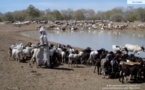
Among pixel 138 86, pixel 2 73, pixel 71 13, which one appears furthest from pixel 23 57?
pixel 71 13

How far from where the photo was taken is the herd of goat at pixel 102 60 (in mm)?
11343

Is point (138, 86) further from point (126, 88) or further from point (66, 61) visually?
point (66, 61)

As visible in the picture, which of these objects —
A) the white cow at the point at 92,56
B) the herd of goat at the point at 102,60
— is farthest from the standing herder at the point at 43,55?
the white cow at the point at 92,56

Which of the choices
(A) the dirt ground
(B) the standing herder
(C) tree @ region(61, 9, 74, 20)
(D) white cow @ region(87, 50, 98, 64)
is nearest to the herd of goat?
(D) white cow @ region(87, 50, 98, 64)

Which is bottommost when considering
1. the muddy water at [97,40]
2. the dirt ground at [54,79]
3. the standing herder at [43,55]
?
the muddy water at [97,40]

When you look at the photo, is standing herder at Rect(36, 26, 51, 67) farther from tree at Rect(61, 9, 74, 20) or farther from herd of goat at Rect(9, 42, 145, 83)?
tree at Rect(61, 9, 74, 20)

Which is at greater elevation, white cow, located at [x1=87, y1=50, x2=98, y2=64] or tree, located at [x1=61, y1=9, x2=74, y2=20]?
white cow, located at [x1=87, y1=50, x2=98, y2=64]

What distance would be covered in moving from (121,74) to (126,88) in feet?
4.41

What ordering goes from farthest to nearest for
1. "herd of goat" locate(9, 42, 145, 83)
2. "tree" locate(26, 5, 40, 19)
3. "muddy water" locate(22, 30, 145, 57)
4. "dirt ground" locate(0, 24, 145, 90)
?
1. "tree" locate(26, 5, 40, 19)
2. "muddy water" locate(22, 30, 145, 57)
3. "herd of goat" locate(9, 42, 145, 83)
4. "dirt ground" locate(0, 24, 145, 90)

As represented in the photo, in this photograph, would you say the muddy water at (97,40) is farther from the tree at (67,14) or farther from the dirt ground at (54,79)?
the tree at (67,14)

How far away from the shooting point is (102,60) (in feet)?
40.3

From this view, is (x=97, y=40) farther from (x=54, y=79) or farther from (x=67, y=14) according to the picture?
(x=67, y=14)

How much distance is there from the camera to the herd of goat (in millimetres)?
11343

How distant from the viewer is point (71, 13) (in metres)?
126
